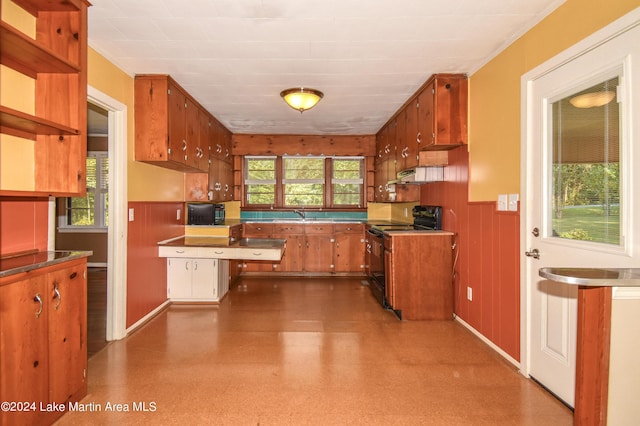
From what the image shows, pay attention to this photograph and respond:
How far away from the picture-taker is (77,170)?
2.16 m

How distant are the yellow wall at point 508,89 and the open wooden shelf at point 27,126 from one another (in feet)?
9.58

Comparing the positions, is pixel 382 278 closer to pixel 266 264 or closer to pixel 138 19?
pixel 266 264

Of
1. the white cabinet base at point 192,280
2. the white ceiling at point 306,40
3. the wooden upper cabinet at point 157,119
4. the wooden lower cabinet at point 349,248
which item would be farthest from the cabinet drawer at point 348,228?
the wooden upper cabinet at point 157,119

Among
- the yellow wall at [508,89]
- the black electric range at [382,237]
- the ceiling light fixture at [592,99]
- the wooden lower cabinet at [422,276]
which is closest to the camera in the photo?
the ceiling light fixture at [592,99]

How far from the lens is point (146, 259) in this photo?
12.0ft

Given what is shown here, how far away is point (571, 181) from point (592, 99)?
0.47 metres

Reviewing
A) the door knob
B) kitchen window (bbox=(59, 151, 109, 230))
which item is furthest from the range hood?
kitchen window (bbox=(59, 151, 109, 230))

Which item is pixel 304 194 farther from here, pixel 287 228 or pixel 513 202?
pixel 513 202

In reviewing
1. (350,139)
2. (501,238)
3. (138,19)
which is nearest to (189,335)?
(138,19)

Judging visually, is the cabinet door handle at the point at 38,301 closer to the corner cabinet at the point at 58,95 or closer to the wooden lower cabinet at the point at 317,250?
the corner cabinet at the point at 58,95

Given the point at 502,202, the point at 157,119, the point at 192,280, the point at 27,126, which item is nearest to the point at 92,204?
the point at 192,280

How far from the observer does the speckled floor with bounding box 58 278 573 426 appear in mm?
2029

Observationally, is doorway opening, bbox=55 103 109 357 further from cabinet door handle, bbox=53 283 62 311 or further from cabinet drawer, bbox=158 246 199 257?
cabinet door handle, bbox=53 283 62 311

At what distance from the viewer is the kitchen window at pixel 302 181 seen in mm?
6363
